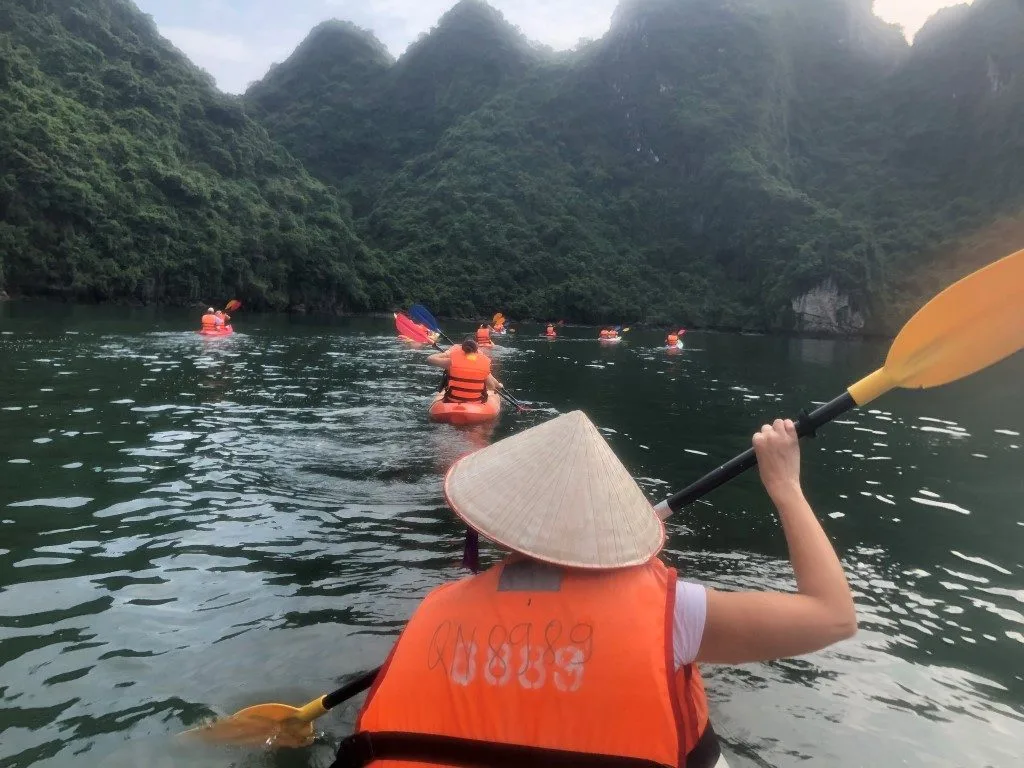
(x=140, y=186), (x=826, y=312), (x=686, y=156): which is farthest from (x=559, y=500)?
(x=686, y=156)

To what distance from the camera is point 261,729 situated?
111 inches

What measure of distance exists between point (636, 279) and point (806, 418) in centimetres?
7103

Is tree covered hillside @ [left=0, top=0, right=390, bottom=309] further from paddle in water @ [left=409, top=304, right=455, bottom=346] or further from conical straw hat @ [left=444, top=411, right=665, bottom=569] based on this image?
conical straw hat @ [left=444, top=411, right=665, bottom=569]

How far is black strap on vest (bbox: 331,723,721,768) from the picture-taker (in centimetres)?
142

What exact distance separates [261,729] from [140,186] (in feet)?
167

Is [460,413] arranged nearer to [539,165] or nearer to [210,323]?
[210,323]

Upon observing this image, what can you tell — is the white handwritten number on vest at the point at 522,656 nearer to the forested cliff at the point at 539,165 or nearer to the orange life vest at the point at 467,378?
the orange life vest at the point at 467,378

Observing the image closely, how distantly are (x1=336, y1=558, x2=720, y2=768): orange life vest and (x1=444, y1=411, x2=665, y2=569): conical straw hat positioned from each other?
7 cm

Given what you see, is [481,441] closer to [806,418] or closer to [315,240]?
[806,418]

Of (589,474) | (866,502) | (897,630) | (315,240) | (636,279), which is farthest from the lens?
(636,279)

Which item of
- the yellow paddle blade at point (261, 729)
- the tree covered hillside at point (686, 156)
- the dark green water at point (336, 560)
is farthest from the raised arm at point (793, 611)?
the tree covered hillside at point (686, 156)

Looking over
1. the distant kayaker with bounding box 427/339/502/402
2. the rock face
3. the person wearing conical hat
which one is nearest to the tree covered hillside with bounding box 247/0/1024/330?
the rock face

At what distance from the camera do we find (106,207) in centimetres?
4209

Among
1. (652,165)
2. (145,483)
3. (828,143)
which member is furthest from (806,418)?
(828,143)
